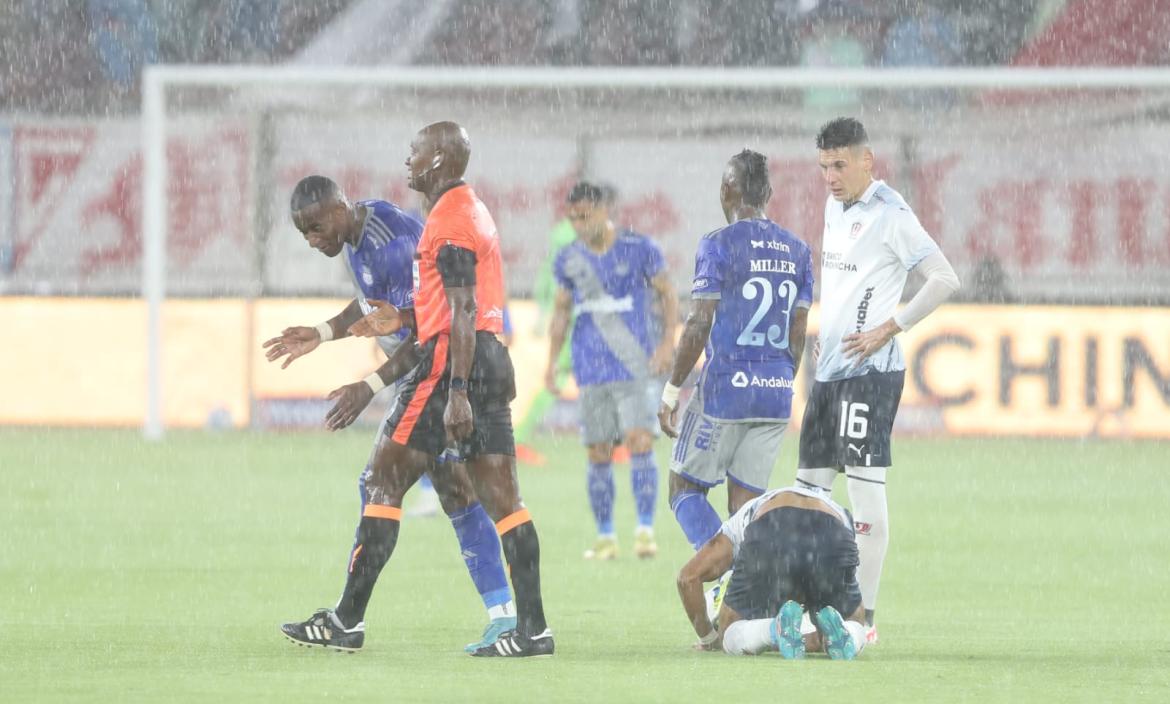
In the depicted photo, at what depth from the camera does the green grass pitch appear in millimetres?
6988

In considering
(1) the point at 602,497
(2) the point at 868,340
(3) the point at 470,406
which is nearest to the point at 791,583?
(2) the point at 868,340

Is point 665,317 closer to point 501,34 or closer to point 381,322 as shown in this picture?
point 381,322

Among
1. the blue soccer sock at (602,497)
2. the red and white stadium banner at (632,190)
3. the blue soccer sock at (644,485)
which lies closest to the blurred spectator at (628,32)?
the red and white stadium banner at (632,190)

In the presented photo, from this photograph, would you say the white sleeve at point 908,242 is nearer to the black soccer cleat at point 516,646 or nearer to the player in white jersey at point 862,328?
the player in white jersey at point 862,328

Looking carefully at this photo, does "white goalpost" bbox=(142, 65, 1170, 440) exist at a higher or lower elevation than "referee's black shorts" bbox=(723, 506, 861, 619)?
higher

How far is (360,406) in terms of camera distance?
7.59 metres

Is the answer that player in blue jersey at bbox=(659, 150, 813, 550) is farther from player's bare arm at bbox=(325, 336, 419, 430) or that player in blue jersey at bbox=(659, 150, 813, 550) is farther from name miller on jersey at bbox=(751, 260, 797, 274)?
player's bare arm at bbox=(325, 336, 419, 430)

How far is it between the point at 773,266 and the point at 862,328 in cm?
53

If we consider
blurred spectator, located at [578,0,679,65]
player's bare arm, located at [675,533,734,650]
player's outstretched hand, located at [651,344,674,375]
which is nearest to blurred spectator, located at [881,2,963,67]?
blurred spectator, located at [578,0,679,65]

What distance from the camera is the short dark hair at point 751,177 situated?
8531mm

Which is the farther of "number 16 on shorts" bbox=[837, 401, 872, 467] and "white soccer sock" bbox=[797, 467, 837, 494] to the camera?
"white soccer sock" bbox=[797, 467, 837, 494]

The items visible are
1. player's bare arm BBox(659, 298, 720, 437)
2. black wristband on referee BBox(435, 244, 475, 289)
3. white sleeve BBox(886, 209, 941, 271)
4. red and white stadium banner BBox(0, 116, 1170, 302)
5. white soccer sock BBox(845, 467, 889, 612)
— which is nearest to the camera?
black wristband on referee BBox(435, 244, 475, 289)

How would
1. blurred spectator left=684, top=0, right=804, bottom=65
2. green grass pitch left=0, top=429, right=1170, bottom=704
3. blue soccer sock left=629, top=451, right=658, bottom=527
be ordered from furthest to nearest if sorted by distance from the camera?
blurred spectator left=684, top=0, right=804, bottom=65 < blue soccer sock left=629, top=451, right=658, bottom=527 < green grass pitch left=0, top=429, right=1170, bottom=704

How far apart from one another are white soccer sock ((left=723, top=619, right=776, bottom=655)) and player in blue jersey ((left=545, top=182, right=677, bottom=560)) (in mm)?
3884
